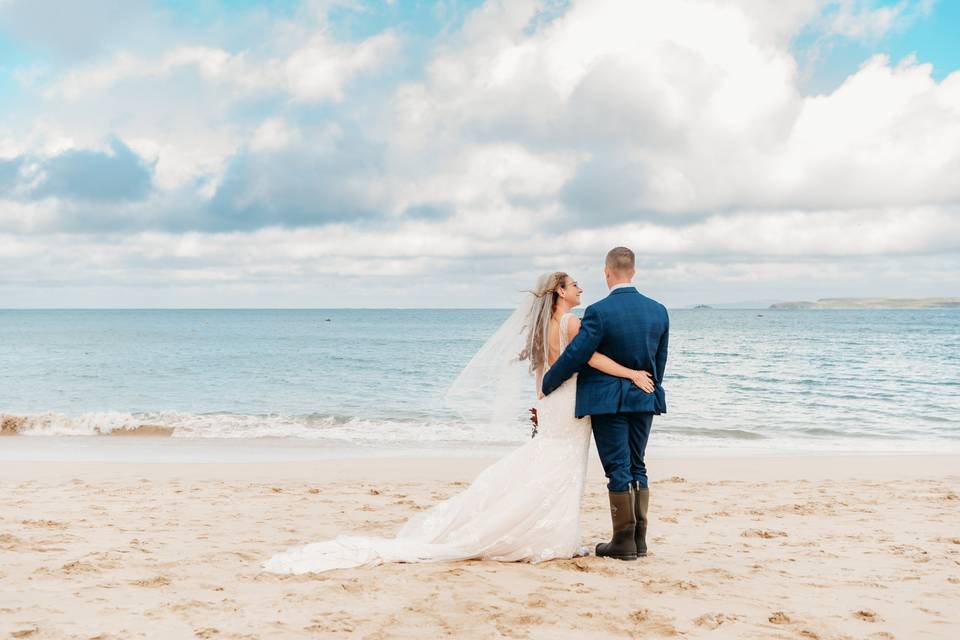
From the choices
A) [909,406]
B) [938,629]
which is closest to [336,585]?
[938,629]

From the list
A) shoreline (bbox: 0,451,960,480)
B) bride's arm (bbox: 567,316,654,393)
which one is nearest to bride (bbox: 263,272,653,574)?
bride's arm (bbox: 567,316,654,393)

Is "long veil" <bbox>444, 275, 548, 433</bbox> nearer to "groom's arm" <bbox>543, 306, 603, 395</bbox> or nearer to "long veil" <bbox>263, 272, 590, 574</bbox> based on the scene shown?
"long veil" <bbox>263, 272, 590, 574</bbox>

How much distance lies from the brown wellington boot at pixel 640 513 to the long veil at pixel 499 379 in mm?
1151

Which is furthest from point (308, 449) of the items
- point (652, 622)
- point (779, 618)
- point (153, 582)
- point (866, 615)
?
point (866, 615)

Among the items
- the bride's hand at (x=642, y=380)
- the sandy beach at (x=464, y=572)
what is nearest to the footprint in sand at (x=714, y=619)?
the sandy beach at (x=464, y=572)

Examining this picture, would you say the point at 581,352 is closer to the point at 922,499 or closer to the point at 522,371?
the point at 522,371

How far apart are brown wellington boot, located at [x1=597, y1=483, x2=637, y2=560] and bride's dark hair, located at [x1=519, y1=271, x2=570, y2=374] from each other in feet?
3.65

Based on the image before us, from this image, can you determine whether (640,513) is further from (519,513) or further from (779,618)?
(779,618)

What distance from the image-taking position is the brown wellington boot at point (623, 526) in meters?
5.33

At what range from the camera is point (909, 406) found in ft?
64.6

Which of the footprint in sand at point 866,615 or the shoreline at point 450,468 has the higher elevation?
the footprint in sand at point 866,615

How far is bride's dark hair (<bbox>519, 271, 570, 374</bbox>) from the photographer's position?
17.9 ft

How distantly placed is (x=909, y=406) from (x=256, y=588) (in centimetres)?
1986

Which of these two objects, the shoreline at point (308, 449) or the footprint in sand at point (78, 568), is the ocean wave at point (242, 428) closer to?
the shoreline at point (308, 449)
